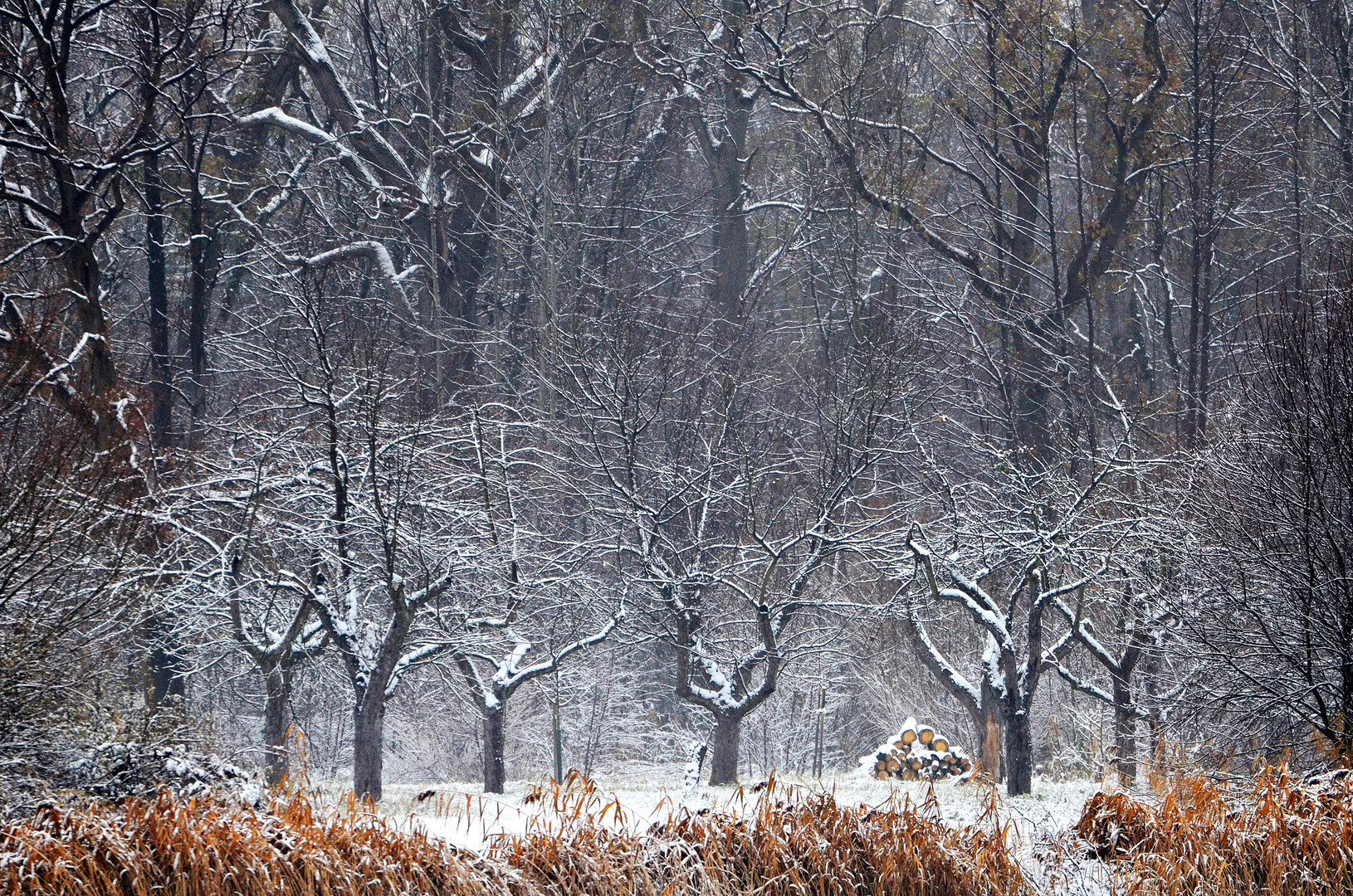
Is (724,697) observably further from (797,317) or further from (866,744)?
(797,317)

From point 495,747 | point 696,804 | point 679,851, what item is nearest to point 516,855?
point 679,851

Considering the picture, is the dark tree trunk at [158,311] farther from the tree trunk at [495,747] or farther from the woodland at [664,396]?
the tree trunk at [495,747]

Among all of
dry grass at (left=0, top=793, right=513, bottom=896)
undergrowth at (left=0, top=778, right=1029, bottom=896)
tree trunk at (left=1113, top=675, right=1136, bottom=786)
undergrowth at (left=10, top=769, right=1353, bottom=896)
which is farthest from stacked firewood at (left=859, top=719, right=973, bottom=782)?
dry grass at (left=0, top=793, right=513, bottom=896)

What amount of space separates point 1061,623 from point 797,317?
39.2 ft

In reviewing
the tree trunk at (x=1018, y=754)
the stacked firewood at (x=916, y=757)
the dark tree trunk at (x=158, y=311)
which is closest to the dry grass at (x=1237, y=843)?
the tree trunk at (x=1018, y=754)

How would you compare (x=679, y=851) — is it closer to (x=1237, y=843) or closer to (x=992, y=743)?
(x=1237, y=843)

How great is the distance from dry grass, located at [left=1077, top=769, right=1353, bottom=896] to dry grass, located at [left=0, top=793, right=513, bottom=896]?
3458 mm

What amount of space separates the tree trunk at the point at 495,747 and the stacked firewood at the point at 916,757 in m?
5.50

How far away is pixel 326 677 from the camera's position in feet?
56.1

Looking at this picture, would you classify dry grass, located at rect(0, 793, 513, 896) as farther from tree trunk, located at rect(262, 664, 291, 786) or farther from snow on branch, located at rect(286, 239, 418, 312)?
snow on branch, located at rect(286, 239, 418, 312)

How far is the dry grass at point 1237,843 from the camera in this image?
247 inches

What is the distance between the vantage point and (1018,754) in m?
12.6

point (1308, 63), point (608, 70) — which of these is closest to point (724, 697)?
point (1308, 63)

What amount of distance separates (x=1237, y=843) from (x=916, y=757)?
34.4 feet
